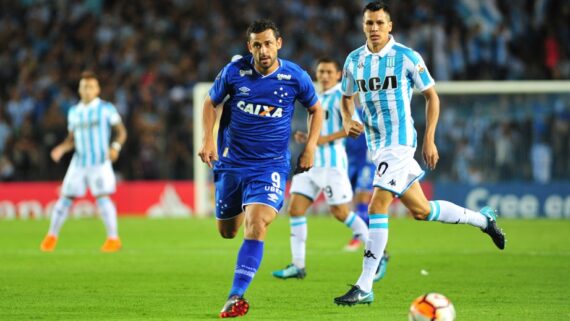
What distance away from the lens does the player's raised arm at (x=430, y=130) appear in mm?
8836

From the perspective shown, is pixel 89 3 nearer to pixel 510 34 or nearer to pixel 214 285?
pixel 510 34

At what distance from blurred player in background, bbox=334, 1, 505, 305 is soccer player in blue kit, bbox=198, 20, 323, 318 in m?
0.57

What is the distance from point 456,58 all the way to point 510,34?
1.55m

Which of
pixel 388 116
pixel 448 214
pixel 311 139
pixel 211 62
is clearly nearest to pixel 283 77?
pixel 311 139

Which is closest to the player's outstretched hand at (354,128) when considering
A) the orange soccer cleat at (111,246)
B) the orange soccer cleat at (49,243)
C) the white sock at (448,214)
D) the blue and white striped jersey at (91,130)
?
the white sock at (448,214)

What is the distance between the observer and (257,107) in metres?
8.68

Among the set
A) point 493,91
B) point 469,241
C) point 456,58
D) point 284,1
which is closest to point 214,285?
point 469,241

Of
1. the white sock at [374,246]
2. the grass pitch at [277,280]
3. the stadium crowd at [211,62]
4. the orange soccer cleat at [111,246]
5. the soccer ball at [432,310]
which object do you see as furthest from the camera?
the stadium crowd at [211,62]

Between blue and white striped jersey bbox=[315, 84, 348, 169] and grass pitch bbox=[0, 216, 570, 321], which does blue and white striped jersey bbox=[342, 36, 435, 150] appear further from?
blue and white striped jersey bbox=[315, 84, 348, 169]

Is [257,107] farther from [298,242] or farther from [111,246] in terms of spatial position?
[111,246]

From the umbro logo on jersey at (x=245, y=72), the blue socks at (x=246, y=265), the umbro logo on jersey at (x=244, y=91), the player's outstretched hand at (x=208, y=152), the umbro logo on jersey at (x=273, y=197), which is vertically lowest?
the blue socks at (x=246, y=265)

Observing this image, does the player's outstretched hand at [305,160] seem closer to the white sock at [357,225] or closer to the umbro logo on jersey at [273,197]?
the umbro logo on jersey at [273,197]

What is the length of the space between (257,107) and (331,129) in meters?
3.83

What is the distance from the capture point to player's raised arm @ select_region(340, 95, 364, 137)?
9.48 metres
